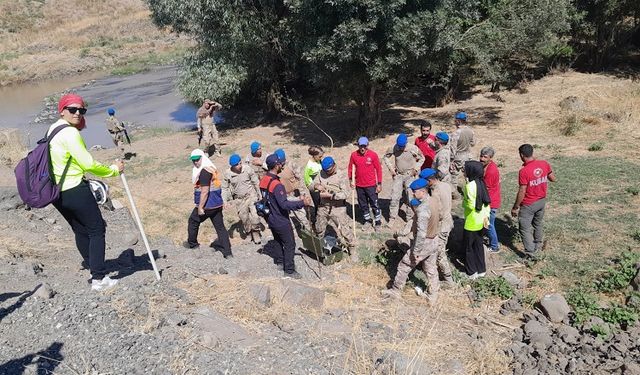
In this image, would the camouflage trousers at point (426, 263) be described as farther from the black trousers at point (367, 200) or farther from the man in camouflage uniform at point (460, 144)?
the man in camouflage uniform at point (460, 144)

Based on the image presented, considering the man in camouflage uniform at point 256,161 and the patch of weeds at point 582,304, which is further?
the man in camouflage uniform at point 256,161

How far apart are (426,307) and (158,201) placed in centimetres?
747

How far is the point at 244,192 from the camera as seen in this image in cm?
830

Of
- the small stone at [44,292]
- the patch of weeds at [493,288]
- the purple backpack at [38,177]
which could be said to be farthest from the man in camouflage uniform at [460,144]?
the small stone at [44,292]

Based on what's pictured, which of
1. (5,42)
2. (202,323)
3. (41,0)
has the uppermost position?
(41,0)

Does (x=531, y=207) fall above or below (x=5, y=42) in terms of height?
below

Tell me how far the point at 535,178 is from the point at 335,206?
120 inches

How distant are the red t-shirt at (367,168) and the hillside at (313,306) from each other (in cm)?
99

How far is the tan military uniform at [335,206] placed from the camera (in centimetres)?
761

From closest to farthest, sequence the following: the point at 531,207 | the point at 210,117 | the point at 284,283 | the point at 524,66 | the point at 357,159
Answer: the point at 284,283
the point at 531,207
the point at 357,159
the point at 210,117
the point at 524,66

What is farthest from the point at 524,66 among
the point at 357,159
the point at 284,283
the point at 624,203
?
the point at 284,283

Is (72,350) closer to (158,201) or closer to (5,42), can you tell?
(158,201)

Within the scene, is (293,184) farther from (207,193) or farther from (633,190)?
(633,190)

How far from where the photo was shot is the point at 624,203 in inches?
342
